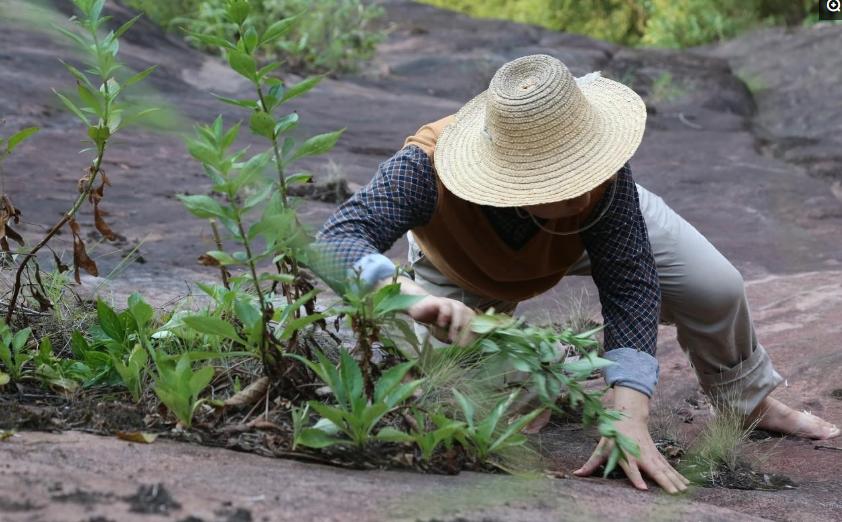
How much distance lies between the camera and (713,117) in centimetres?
901

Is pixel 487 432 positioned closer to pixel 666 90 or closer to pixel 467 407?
pixel 467 407

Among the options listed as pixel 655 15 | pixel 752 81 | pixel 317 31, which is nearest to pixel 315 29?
pixel 317 31

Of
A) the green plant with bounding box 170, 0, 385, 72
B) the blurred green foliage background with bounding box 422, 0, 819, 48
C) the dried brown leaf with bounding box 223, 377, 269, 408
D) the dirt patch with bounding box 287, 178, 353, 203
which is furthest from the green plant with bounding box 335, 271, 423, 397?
the blurred green foliage background with bounding box 422, 0, 819, 48

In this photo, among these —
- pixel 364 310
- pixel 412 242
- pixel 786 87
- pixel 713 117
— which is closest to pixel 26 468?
pixel 364 310

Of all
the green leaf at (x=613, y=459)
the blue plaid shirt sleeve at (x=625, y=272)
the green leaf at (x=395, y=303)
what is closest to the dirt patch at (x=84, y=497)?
the green leaf at (x=395, y=303)

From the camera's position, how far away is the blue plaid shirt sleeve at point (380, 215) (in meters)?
2.18

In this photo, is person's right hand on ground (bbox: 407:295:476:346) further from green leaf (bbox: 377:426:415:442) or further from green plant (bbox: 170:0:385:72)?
green plant (bbox: 170:0:385:72)

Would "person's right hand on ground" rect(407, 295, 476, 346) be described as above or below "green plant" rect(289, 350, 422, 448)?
above

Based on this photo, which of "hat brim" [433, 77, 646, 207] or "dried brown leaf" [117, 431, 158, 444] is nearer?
"dried brown leaf" [117, 431, 158, 444]

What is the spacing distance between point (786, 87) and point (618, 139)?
8.17 meters

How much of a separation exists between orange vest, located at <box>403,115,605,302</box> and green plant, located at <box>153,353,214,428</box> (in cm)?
85

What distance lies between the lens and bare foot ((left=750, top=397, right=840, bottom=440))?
306 centimetres

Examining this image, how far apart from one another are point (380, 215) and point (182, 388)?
67cm

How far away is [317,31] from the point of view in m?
10.6
